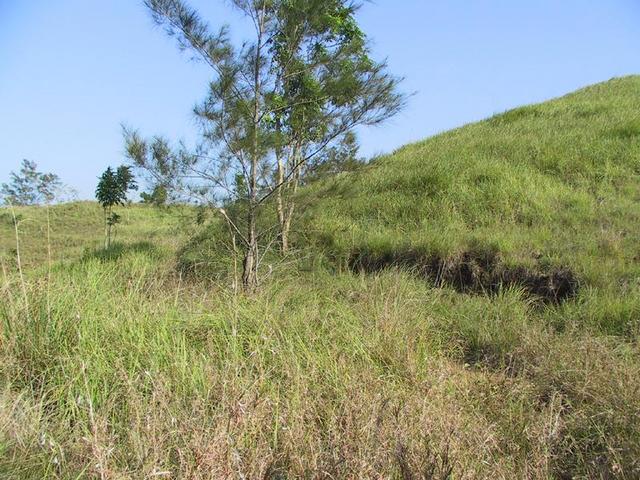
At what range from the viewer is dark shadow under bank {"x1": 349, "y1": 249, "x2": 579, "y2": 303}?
554 centimetres

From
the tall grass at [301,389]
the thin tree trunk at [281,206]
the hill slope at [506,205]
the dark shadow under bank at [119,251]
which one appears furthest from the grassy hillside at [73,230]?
the tall grass at [301,389]

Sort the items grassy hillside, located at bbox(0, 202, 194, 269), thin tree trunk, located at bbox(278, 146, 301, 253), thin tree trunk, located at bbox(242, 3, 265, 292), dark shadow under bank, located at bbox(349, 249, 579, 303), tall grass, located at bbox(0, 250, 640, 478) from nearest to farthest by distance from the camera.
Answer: tall grass, located at bbox(0, 250, 640, 478)
dark shadow under bank, located at bbox(349, 249, 579, 303)
thin tree trunk, located at bbox(242, 3, 265, 292)
thin tree trunk, located at bbox(278, 146, 301, 253)
grassy hillside, located at bbox(0, 202, 194, 269)

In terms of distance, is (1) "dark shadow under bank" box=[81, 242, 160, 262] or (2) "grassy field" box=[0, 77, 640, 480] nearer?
(2) "grassy field" box=[0, 77, 640, 480]

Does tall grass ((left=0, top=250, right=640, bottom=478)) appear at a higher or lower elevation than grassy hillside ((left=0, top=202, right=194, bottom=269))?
lower

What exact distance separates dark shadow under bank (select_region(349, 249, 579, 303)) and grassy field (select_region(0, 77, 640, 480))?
0.02m

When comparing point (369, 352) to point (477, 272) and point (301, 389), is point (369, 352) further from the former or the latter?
point (477, 272)

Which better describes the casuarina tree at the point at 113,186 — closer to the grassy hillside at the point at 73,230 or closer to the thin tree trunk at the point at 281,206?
the grassy hillside at the point at 73,230

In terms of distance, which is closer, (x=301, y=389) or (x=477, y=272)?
(x=301, y=389)

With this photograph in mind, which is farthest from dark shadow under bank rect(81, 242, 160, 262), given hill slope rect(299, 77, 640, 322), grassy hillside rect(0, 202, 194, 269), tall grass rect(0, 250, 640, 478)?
tall grass rect(0, 250, 640, 478)

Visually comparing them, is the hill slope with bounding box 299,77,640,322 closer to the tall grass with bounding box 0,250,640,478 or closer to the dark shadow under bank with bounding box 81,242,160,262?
the tall grass with bounding box 0,250,640,478

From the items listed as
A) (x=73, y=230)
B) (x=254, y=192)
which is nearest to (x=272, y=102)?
(x=254, y=192)

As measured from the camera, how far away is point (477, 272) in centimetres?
616

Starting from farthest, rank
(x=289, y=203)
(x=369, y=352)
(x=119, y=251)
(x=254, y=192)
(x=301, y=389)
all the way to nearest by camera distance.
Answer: (x=119, y=251) → (x=289, y=203) → (x=254, y=192) → (x=369, y=352) → (x=301, y=389)

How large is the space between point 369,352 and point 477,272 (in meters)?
2.70
